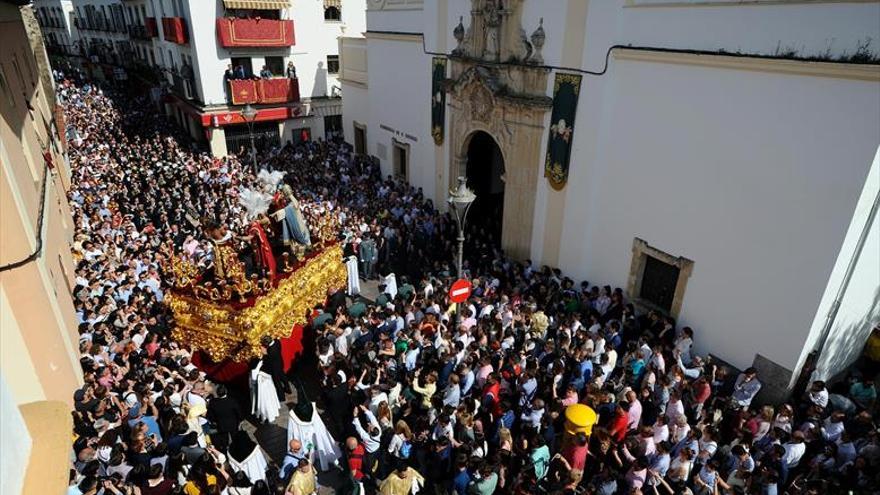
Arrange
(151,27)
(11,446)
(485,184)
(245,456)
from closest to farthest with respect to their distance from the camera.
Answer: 1. (11,446)
2. (245,456)
3. (485,184)
4. (151,27)

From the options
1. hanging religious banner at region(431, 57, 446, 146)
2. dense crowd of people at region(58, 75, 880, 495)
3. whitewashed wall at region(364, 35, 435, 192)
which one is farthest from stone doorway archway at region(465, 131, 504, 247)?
dense crowd of people at region(58, 75, 880, 495)

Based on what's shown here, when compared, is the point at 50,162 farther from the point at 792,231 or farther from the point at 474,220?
the point at 792,231

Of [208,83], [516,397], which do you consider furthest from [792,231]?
[208,83]

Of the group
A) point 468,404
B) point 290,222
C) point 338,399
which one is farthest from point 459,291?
point 290,222

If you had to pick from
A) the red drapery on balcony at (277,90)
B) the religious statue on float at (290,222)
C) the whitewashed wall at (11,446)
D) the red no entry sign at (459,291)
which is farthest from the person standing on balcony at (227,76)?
the whitewashed wall at (11,446)

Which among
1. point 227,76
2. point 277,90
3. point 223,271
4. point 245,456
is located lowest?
point 245,456

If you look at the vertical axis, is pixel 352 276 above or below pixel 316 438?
below

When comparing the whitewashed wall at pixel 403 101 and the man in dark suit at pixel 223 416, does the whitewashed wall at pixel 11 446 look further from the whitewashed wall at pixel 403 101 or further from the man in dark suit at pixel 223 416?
the whitewashed wall at pixel 403 101

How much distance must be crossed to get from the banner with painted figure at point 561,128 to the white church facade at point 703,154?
0.14 feet

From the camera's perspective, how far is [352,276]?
12773 millimetres

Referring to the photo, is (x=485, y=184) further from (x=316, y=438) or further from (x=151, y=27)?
(x=151, y=27)

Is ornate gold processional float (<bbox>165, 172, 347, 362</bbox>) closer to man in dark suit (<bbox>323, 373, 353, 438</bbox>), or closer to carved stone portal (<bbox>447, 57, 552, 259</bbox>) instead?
man in dark suit (<bbox>323, 373, 353, 438</bbox>)

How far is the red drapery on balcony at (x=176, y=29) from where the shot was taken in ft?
75.3

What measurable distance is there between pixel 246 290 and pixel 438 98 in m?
9.48
